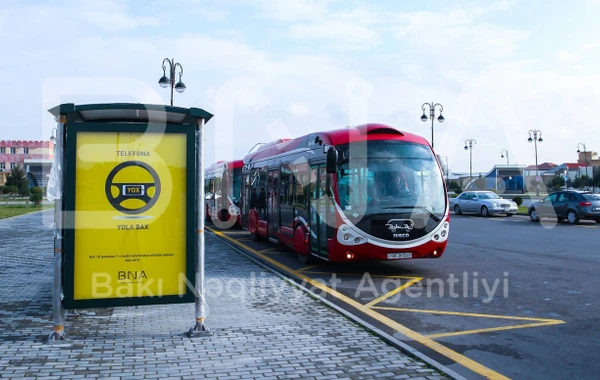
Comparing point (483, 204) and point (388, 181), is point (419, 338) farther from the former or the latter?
point (483, 204)

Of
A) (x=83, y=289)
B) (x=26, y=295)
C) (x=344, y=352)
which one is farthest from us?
(x=26, y=295)

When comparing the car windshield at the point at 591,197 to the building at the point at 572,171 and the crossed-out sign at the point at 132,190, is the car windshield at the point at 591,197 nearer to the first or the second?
the crossed-out sign at the point at 132,190

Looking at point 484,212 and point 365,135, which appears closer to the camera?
point 365,135

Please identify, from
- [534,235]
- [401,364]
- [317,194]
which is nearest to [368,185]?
[317,194]

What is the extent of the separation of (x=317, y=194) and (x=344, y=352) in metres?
5.64

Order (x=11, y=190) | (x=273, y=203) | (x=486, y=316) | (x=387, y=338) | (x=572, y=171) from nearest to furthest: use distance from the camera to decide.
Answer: (x=387, y=338), (x=486, y=316), (x=273, y=203), (x=11, y=190), (x=572, y=171)

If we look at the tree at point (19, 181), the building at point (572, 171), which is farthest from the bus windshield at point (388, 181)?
the building at point (572, 171)

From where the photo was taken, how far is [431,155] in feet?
36.2

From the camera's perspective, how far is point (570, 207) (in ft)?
80.6

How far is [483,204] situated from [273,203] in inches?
785

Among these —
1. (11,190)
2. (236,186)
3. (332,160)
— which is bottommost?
(236,186)

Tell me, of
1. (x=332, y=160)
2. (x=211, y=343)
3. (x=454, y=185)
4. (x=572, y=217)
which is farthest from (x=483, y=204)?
(x=454, y=185)

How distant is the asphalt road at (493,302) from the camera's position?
5559 mm

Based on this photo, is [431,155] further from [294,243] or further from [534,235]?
[534,235]
